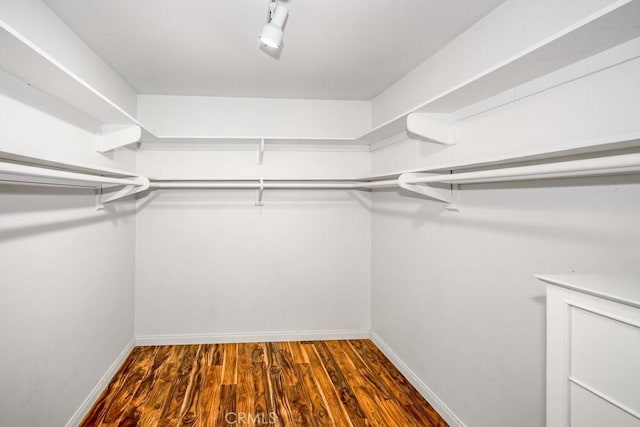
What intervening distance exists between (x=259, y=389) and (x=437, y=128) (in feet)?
6.60

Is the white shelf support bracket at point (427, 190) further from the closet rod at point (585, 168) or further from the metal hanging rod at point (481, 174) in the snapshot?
the closet rod at point (585, 168)

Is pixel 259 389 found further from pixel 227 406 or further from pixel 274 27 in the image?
pixel 274 27

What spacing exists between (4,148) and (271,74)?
181cm

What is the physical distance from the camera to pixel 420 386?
2316mm

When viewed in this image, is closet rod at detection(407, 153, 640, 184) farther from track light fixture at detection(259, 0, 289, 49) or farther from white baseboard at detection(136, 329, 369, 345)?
white baseboard at detection(136, 329, 369, 345)

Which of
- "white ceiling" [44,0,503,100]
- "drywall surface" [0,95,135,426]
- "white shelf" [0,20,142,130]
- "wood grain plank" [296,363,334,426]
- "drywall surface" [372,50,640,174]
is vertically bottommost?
"wood grain plank" [296,363,334,426]

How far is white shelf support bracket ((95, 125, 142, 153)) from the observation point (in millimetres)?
2215

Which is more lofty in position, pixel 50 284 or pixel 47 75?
pixel 47 75

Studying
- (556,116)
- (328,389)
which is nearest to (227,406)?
(328,389)

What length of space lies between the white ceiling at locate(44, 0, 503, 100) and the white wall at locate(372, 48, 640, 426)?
1.89 feet

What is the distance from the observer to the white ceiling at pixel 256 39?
166 cm

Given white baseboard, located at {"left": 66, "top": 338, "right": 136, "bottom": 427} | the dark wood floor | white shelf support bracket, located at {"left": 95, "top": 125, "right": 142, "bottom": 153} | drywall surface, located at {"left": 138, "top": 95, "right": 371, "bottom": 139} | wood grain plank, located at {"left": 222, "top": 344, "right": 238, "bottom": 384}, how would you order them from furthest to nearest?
drywall surface, located at {"left": 138, "top": 95, "right": 371, "bottom": 139} → wood grain plank, located at {"left": 222, "top": 344, "right": 238, "bottom": 384} → white shelf support bracket, located at {"left": 95, "top": 125, "right": 142, "bottom": 153} → the dark wood floor → white baseboard, located at {"left": 66, "top": 338, "right": 136, "bottom": 427}

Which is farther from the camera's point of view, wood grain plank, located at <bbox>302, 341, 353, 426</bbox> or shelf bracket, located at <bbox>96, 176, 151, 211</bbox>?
shelf bracket, located at <bbox>96, 176, 151, 211</bbox>

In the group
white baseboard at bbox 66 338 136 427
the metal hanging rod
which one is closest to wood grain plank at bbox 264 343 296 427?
white baseboard at bbox 66 338 136 427
